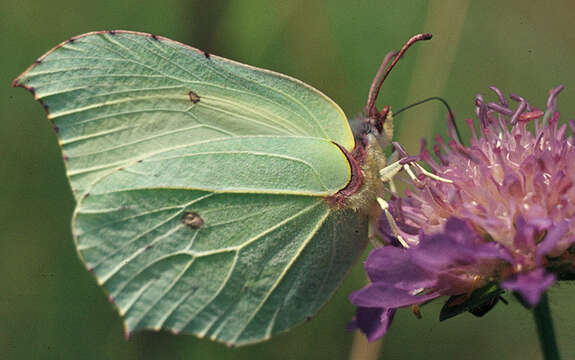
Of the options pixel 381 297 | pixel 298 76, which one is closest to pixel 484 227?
pixel 381 297

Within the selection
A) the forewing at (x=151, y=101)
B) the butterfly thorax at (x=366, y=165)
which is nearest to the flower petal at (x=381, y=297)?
the butterfly thorax at (x=366, y=165)

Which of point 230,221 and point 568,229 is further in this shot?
point 230,221

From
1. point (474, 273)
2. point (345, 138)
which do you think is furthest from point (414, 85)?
point (474, 273)

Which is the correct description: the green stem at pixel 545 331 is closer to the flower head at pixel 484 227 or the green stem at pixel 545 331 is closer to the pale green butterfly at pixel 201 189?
the flower head at pixel 484 227

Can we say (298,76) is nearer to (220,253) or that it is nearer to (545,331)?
(220,253)

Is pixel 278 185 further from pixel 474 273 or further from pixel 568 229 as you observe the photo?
pixel 568 229

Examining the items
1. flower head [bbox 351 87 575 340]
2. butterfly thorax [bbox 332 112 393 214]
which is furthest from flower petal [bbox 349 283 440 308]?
butterfly thorax [bbox 332 112 393 214]

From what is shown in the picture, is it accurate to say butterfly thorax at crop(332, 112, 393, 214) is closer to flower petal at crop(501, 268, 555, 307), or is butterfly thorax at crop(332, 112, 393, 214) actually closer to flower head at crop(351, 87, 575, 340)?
flower head at crop(351, 87, 575, 340)
